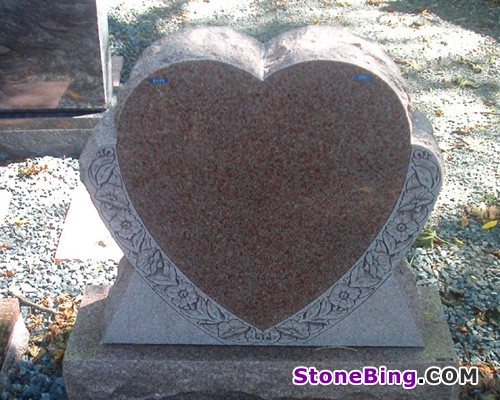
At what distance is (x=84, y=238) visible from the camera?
3.85 meters

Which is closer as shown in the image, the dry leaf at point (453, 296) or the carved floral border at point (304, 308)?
the carved floral border at point (304, 308)

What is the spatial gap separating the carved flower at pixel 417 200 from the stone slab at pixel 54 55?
9.29ft

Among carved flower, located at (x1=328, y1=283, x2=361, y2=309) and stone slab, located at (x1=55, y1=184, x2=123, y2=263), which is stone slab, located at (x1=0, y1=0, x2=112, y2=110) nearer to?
stone slab, located at (x1=55, y1=184, x2=123, y2=263)

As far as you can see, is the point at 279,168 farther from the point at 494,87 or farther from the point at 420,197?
the point at 494,87

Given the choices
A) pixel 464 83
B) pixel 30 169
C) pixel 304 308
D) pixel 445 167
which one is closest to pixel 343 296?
pixel 304 308

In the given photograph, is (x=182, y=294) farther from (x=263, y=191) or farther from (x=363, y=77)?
(x=363, y=77)

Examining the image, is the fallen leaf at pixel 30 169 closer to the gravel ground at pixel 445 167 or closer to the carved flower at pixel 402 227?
the gravel ground at pixel 445 167

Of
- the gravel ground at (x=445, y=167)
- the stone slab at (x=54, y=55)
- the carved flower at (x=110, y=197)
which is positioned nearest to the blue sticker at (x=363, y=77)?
the carved flower at (x=110, y=197)

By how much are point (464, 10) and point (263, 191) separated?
19.1 ft

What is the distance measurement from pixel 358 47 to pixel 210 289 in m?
1.11

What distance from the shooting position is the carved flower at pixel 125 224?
253cm

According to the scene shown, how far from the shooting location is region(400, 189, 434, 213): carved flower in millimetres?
2430

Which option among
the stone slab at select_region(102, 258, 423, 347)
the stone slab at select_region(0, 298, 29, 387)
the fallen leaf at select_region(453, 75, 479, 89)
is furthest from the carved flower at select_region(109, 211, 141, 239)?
the fallen leaf at select_region(453, 75, 479, 89)

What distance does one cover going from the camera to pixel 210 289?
267 centimetres
